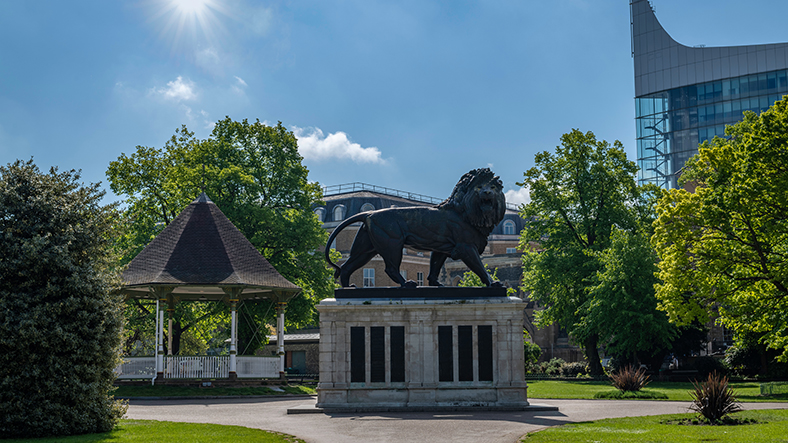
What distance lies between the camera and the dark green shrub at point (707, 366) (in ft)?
119

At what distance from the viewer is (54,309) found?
14.1 meters

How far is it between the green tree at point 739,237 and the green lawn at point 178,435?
17.7 m

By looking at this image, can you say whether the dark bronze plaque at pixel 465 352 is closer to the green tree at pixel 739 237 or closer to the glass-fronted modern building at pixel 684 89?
the green tree at pixel 739 237

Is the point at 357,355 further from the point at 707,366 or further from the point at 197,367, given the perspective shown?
the point at 707,366

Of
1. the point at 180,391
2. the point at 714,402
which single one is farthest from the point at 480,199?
the point at 180,391

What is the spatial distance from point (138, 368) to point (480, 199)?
59.9 feet

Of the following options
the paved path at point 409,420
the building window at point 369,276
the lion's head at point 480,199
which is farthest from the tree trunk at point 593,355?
the building window at point 369,276

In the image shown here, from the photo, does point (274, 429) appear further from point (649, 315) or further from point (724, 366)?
point (724, 366)

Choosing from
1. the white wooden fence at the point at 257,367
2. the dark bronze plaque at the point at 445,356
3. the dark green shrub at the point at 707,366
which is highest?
the dark bronze plaque at the point at 445,356

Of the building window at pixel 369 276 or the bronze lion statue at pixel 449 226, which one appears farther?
the building window at pixel 369 276

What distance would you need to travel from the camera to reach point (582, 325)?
37.3 m

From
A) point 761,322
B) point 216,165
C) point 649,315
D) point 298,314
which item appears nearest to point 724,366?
point 649,315

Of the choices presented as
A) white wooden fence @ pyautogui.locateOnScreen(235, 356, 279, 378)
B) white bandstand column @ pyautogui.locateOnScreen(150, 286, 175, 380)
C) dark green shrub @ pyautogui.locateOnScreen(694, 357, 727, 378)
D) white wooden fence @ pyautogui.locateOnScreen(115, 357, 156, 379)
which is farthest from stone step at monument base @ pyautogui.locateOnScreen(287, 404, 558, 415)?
dark green shrub @ pyautogui.locateOnScreen(694, 357, 727, 378)

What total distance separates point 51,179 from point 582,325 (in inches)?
1115
